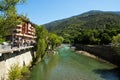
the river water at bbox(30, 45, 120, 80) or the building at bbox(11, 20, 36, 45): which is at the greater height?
the building at bbox(11, 20, 36, 45)

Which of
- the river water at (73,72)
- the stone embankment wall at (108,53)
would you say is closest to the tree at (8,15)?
the river water at (73,72)

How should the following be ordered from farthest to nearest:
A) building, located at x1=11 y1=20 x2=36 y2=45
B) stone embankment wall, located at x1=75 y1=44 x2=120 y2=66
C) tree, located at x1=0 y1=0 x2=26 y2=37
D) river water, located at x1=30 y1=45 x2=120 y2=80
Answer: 1. building, located at x1=11 y1=20 x2=36 y2=45
2. stone embankment wall, located at x1=75 y1=44 x2=120 y2=66
3. river water, located at x1=30 y1=45 x2=120 y2=80
4. tree, located at x1=0 y1=0 x2=26 y2=37

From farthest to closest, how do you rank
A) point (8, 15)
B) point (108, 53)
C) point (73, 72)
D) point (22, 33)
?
point (22, 33) → point (108, 53) → point (73, 72) → point (8, 15)

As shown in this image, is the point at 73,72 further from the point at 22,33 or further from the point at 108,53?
the point at 22,33

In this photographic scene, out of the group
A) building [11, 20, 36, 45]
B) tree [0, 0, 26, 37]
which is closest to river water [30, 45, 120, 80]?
tree [0, 0, 26, 37]

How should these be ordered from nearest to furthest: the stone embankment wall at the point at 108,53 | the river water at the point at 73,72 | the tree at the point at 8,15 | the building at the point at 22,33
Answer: the tree at the point at 8,15, the river water at the point at 73,72, the stone embankment wall at the point at 108,53, the building at the point at 22,33

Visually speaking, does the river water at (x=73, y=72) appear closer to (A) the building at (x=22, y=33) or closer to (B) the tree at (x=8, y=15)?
(B) the tree at (x=8, y=15)

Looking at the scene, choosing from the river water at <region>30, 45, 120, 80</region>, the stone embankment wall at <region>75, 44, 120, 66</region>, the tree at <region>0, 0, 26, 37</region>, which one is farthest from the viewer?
the stone embankment wall at <region>75, 44, 120, 66</region>

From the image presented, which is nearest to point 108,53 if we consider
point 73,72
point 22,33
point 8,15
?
point 73,72

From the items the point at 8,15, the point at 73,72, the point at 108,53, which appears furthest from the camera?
the point at 108,53

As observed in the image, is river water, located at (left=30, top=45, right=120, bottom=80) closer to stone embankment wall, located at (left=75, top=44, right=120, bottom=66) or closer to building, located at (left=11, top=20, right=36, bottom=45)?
stone embankment wall, located at (left=75, top=44, right=120, bottom=66)

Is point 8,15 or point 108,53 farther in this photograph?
point 108,53

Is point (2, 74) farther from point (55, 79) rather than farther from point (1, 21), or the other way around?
point (55, 79)

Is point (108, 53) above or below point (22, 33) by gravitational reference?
below
